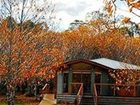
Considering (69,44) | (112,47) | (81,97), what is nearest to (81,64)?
(81,97)

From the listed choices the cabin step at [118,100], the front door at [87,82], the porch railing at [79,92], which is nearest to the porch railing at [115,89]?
the front door at [87,82]

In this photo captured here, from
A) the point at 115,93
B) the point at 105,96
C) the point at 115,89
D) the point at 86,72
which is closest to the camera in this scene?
the point at 105,96

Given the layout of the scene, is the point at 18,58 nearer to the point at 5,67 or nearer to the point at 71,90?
the point at 5,67

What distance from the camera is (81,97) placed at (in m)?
32.8

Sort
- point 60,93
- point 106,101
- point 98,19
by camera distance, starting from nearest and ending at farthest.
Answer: point 106,101
point 60,93
point 98,19

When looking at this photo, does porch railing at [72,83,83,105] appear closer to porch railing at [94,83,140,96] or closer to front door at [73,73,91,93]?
front door at [73,73,91,93]

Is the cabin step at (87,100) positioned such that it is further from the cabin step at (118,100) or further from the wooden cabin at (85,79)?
the wooden cabin at (85,79)

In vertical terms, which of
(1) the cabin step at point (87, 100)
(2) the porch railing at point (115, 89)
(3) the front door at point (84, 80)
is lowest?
(1) the cabin step at point (87, 100)

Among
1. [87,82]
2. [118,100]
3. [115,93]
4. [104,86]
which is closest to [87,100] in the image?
[118,100]

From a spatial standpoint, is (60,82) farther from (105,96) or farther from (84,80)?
(105,96)

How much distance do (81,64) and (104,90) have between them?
298cm

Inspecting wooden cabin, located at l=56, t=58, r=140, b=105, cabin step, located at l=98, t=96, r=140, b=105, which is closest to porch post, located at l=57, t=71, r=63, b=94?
wooden cabin, located at l=56, t=58, r=140, b=105

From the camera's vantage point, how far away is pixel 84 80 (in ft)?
118

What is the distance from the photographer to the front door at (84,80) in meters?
35.9
